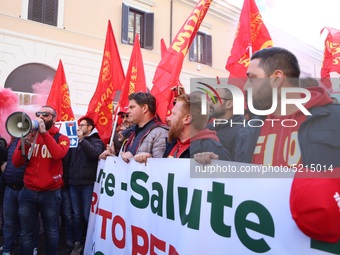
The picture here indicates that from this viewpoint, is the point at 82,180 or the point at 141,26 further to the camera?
the point at 141,26

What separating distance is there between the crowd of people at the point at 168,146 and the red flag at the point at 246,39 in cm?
96

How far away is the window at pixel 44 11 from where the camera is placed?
9.38 m

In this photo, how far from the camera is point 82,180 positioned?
12.7 ft

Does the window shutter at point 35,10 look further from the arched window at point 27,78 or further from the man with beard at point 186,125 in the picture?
the man with beard at point 186,125

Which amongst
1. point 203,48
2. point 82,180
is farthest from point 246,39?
point 203,48

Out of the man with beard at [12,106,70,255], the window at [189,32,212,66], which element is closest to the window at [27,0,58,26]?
the window at [189,32,212,66]

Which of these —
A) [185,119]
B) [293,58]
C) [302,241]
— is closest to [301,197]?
[302,241]

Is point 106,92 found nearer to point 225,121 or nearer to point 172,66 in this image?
point 172,66

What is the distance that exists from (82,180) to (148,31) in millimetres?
9109

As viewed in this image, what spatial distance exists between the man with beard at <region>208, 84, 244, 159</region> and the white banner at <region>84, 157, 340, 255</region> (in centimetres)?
68

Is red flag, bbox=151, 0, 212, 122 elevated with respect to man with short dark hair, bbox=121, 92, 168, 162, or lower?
elevated

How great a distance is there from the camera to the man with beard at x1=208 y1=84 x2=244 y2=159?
2.53 meters

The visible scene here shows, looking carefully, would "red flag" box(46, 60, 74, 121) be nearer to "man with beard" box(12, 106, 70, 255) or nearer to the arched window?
"man with beard" box(12, 106, 70, 255)

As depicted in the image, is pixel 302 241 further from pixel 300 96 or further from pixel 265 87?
pixel 265 87
